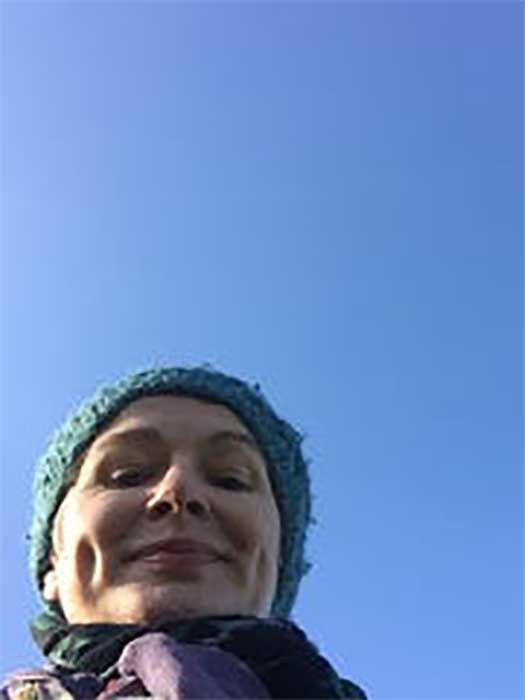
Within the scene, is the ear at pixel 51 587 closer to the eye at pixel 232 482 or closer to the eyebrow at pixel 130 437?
the eyebrow at pixel 130 437

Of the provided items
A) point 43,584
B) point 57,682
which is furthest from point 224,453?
point 57,682

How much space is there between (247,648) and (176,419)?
0.63 meters

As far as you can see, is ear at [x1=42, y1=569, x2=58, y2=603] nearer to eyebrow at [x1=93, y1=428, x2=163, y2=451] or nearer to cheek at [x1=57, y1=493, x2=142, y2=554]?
cheek at [x1=57, y1=493, x2=142, y2=554]

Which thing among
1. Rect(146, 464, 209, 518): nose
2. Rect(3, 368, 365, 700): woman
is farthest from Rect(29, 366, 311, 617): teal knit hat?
Rect(146, 464, 209, 518): nose

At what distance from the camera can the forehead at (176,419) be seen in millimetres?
2699

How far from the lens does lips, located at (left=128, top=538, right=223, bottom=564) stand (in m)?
2.46

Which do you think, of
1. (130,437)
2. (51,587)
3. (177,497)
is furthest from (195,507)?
(51,587)

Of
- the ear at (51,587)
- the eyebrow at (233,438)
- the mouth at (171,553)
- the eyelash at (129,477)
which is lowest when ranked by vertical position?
the mouth at (171,553)

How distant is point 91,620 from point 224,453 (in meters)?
0.46

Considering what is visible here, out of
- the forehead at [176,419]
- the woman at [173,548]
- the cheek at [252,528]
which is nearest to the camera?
the woman at [173,548]

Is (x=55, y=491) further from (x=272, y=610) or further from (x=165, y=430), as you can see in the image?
(x=272, y=610)

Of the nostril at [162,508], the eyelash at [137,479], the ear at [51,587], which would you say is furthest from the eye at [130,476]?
the ear at [51,587]

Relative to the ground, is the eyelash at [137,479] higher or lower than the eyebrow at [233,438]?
lower

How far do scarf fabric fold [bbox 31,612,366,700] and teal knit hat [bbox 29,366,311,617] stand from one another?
528 millimetres
